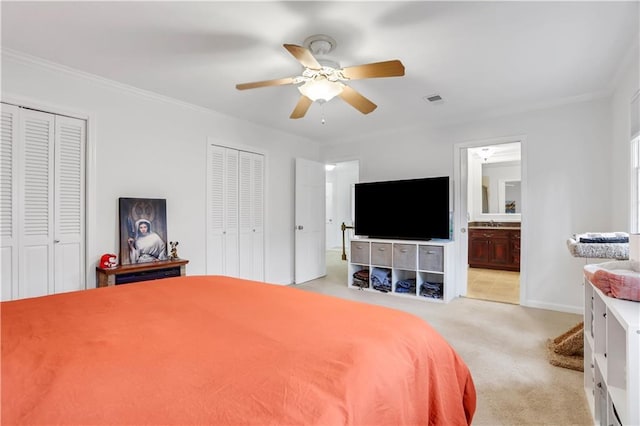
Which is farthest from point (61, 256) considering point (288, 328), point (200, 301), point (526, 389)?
point (526, 389)

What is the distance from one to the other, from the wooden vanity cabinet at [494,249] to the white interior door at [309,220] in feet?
10.7

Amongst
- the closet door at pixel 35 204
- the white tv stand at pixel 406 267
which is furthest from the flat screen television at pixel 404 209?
the closet door at pixel 35 204

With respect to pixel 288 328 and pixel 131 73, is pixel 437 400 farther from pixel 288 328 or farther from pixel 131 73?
pixel 131 73

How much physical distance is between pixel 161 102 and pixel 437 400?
12.2ft

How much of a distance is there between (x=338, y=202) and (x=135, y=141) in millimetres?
7250

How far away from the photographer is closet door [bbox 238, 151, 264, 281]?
14.3ft

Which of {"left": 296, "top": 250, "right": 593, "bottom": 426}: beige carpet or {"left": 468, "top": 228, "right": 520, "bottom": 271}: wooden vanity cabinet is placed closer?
{"left": 296, "top": 250, "right": 593, "bottom": 426}: beige carpet

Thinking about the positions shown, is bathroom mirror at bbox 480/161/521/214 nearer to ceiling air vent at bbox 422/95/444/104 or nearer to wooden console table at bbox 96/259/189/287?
ceiling air vent at bbox 422/95/444/104

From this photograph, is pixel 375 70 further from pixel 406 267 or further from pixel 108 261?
pixel 406 267

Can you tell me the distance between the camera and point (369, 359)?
104 cm

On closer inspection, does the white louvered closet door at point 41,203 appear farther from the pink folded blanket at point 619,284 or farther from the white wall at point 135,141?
the pink folded blanket at point 619,284

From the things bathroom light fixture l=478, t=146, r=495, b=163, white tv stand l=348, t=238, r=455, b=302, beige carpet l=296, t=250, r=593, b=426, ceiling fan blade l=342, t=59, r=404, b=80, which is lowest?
beige carpet l=296, t=250, r=593, b=426

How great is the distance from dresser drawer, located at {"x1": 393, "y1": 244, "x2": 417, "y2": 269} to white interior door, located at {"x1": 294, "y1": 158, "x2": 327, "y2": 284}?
1.49 m

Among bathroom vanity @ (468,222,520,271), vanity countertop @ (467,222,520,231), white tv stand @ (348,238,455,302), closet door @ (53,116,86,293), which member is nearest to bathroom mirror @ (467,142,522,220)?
vanity countertop @ (467,222,520,231)
